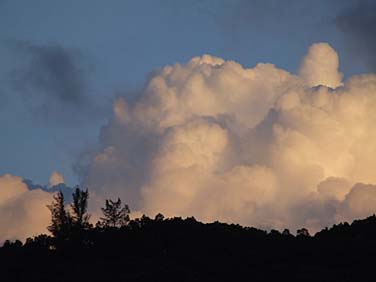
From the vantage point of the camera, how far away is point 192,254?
104m

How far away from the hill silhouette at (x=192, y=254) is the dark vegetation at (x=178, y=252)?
117mm

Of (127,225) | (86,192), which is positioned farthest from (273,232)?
(86,192)

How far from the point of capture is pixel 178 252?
106 m

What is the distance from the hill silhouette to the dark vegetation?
12 cm

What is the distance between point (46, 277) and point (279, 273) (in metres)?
29.0

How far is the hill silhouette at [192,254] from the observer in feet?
296

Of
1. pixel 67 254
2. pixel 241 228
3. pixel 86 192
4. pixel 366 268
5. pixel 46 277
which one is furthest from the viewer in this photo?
pixel 86 192

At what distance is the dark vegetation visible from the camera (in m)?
90.4

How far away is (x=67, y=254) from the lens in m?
109

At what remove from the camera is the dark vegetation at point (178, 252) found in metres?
90.4

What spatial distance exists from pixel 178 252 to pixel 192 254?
2.86 meters

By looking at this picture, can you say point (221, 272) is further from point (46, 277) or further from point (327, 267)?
point (46, 277)

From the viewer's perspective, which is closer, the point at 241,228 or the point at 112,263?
the point at 112,263

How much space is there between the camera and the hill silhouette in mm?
90125
